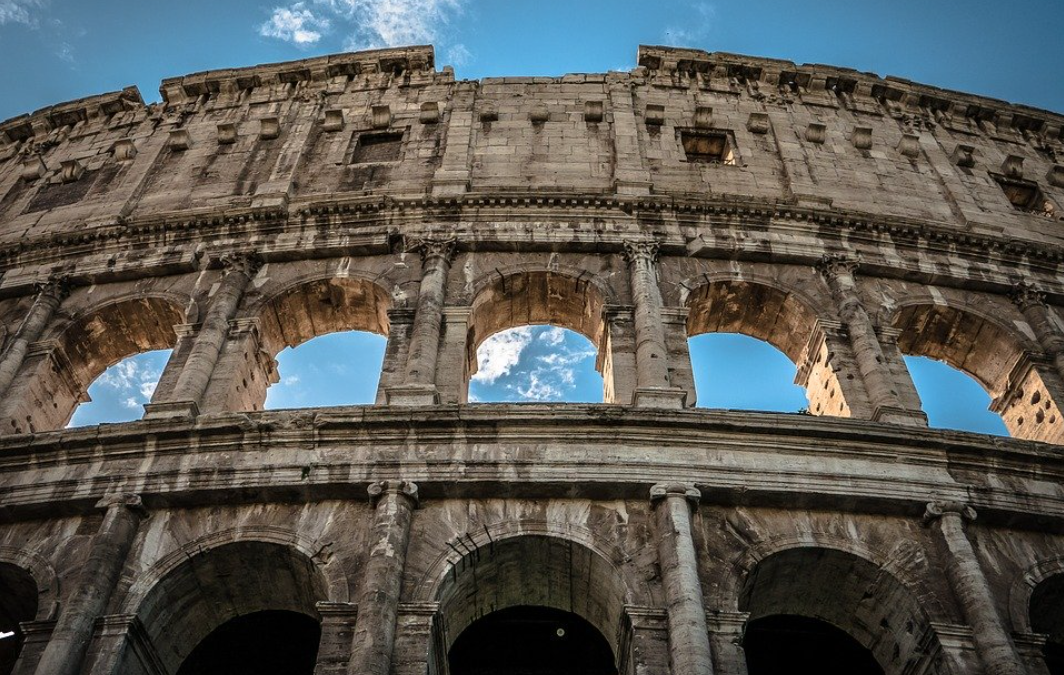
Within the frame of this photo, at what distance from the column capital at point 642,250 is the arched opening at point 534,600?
5.46 m

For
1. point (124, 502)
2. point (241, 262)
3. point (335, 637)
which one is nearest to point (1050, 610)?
point (335, 637)

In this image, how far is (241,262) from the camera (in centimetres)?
1489

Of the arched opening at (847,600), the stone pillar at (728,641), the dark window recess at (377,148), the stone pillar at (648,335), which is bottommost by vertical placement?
the stone pillar at (728,641)

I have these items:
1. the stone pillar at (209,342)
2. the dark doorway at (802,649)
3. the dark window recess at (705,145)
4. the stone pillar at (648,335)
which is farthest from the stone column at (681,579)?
the dark window recess at (705,145)

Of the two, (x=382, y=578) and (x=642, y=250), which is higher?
(x=642, y=250)

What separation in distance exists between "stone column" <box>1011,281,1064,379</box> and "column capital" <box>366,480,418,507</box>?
9.55m

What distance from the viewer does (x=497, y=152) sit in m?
17.4

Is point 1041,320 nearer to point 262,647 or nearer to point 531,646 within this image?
point 531,646

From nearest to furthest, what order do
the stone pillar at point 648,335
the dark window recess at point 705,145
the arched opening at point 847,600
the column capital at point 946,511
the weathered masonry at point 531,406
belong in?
the arched opening at point 847,600 < the weathered masonry at point 531,406 < the column capital at point 946,511 < the stone pillar at point 648,335 < the dark window recess at point 705,145

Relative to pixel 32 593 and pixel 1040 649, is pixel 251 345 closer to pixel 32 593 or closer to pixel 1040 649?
pixel 32 593

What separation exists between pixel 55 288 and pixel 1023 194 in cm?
1772

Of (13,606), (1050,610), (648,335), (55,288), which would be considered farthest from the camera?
(55,288)

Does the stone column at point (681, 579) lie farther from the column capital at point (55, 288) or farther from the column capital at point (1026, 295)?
the column capital at point (55, 288)

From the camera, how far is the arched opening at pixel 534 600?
10.3m
